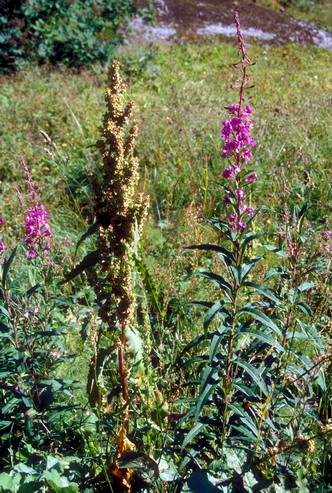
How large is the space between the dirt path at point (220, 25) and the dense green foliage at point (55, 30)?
11.8ft

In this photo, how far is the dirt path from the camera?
13259 millimetres

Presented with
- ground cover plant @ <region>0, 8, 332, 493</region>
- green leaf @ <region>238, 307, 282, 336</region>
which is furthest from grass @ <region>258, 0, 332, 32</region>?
green leaf @ <region>238, 307, 282, 336</region>

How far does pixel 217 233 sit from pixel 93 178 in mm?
2109

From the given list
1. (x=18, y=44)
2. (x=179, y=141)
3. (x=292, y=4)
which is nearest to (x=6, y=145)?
(x=179, y=141)

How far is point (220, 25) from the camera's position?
14.7m

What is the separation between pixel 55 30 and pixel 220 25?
26.0ft

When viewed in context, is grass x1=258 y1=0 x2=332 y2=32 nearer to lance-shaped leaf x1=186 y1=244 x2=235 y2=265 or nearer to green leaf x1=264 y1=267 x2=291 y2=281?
green leaf x1=264 y1=267 x2=291 y2=281

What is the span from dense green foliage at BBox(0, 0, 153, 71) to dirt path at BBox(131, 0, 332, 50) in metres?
3.61

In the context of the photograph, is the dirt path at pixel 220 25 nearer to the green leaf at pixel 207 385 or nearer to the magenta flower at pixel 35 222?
the magenta flower at pixel 35 222

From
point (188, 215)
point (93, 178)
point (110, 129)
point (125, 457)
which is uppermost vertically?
point (110, 129)

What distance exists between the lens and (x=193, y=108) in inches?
221

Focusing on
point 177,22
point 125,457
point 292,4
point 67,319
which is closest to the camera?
point 125,457

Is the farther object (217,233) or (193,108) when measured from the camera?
(193,108)

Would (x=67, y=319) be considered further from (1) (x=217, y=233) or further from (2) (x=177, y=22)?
(2) (x=177, y=22)
